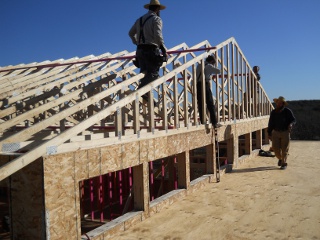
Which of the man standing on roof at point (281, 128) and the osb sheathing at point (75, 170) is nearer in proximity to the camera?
the osb sheathing at point (75, 170)

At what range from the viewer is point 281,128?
9.77 metres

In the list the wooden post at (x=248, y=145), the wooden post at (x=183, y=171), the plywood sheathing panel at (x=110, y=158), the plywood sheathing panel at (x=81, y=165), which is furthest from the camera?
the wooden post at (x=248, y=145)

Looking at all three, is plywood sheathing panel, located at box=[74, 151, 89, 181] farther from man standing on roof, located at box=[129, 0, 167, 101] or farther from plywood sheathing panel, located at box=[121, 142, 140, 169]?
man standing on roof, located at box=[129, 0, 167, 101]

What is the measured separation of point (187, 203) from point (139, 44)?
3292 mm

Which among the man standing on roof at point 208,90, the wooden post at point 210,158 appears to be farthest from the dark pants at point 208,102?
the wooden post at point 210,158

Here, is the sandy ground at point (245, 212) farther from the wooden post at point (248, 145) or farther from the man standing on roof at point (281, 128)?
the wooden post at point (248, 145)

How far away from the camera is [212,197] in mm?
6793

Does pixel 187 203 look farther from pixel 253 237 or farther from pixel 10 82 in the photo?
pixel 10 82

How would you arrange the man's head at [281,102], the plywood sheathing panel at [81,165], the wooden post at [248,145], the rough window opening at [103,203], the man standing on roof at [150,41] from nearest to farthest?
the plywood sheathing panel at [81,165] → the man standing on roof at [150,41] → the rough window opening at [103,203] → the man's head at [281,102] → the wooden post at [248,145]

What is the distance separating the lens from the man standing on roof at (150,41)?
6.18m

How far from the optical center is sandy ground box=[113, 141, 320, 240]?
15.7 ft

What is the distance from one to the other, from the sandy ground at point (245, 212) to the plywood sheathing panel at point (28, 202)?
1.33 meters

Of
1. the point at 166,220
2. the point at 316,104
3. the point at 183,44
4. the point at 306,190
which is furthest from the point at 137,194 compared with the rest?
the point at 316,104

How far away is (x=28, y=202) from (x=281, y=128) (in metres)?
7.95
